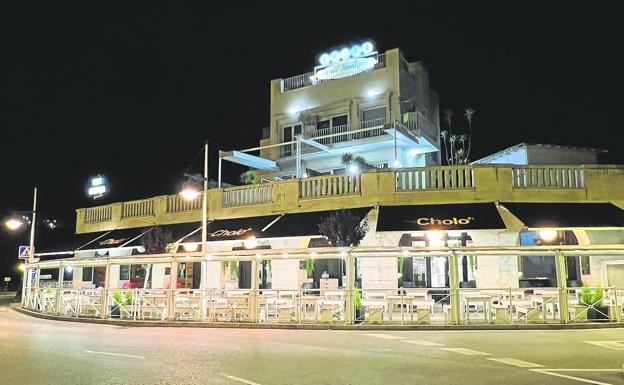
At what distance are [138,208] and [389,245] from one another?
43.9ft

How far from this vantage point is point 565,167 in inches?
769

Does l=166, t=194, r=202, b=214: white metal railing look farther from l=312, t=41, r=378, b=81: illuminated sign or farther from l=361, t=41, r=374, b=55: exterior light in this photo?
l=361, t=41, r=374, b=55: exterior light

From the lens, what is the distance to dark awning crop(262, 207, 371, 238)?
19984 millimetres

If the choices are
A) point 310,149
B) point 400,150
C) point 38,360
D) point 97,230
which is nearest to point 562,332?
point 38,360

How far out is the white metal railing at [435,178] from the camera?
1956cm

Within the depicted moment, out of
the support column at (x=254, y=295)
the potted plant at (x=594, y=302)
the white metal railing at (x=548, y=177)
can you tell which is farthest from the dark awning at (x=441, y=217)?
the support column at (x=254, y=295)

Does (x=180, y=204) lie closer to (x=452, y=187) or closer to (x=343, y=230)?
(x=343, y=230)

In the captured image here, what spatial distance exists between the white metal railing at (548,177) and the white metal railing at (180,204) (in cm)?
1306

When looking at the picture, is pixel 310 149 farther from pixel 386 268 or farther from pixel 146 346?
pixel 146 346

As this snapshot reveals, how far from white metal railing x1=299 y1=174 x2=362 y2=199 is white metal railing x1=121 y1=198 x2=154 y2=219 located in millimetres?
8760

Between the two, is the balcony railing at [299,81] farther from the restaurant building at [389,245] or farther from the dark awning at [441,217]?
the dark awning at [441,217]

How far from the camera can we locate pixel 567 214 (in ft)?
59.9

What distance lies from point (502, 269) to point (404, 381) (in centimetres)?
1167

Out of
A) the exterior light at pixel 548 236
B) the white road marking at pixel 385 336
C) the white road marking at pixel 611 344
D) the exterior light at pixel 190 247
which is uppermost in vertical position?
the exterior light at pixel 548 236
